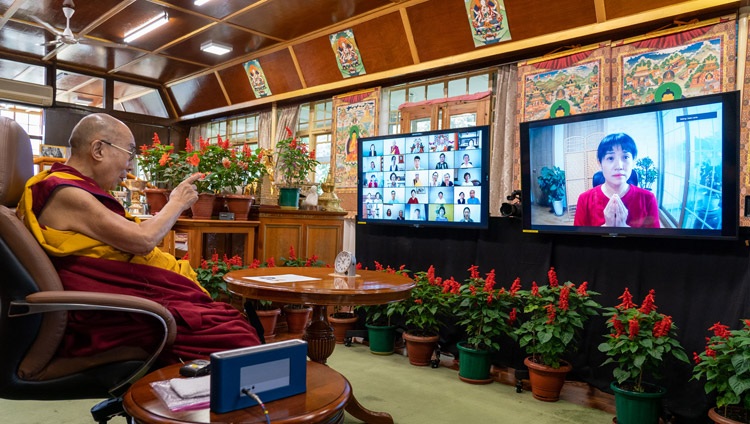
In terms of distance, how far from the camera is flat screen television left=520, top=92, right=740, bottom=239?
2490 mm

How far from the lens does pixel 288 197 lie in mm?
4211

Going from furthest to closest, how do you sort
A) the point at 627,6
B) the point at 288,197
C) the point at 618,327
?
the point at 288,197 → the point at 627,6 → the point at 618,327

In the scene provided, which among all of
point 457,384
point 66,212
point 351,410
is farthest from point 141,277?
point 457,384

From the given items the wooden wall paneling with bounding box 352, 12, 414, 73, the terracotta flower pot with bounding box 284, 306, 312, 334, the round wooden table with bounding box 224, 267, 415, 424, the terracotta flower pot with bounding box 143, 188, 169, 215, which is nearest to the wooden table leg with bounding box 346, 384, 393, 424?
the round wooden table with bounding box 224, 267, 415, 424

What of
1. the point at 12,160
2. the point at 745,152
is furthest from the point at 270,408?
the point at 745,152

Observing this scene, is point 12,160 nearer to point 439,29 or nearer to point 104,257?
point 104,257

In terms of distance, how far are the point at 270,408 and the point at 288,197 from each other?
320 centimetres

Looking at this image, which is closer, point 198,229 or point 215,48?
point 198,229

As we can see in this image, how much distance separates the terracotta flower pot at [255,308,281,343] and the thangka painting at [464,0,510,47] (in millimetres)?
3014

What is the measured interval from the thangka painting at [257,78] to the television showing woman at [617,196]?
5.11m

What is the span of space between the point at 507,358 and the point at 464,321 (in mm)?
396

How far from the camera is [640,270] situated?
287 centimetres

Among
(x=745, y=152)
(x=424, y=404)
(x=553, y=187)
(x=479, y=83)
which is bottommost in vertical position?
(x=424, y=404)

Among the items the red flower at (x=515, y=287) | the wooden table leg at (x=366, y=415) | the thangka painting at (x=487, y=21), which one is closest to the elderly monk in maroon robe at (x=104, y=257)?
the wooden table leg at (x=366, y=415)
